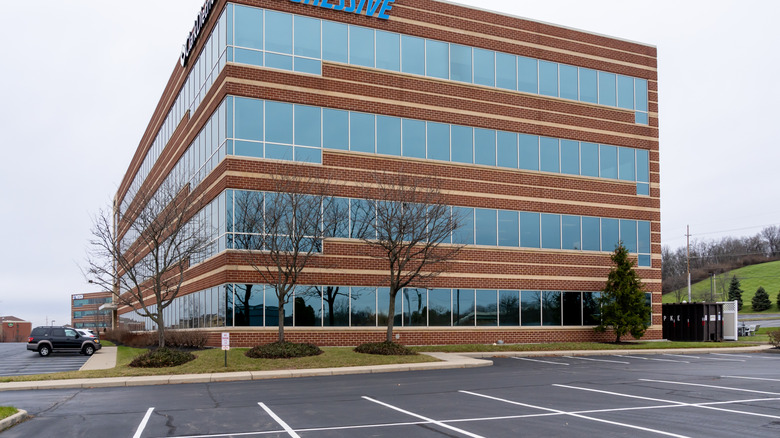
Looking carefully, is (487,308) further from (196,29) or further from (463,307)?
(196,29)

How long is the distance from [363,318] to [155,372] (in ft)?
32.9

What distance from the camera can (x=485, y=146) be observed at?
31938mm

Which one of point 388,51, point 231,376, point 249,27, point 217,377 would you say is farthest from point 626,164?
point 217,377

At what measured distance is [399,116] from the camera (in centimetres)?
2995

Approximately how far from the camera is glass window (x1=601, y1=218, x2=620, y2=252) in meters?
34.6

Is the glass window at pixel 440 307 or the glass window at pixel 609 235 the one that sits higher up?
the glass window at pixel 609 235

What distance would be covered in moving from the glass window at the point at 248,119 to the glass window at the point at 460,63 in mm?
9710

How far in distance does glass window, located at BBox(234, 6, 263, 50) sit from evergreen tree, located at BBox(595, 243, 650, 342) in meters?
19.9

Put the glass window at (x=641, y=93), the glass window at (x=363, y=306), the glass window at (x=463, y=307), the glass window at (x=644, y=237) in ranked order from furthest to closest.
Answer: the glass window at (x=641, y=93) → the glass window at (x=644, y=237) → the glass window at (x=463, y=307) → the glass window at (x=363, y=306)

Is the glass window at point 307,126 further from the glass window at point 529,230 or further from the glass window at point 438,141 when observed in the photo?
the glass window at point 529,230

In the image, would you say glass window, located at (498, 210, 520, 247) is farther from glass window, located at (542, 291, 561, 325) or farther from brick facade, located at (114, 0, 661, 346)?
glass window, located at (542, 291, 561, 325)

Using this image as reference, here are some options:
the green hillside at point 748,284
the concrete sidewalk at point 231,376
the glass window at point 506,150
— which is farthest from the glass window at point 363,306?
the green hillside at point 748,284

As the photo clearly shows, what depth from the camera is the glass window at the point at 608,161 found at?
115 ft

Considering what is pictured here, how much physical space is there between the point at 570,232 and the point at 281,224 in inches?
617
